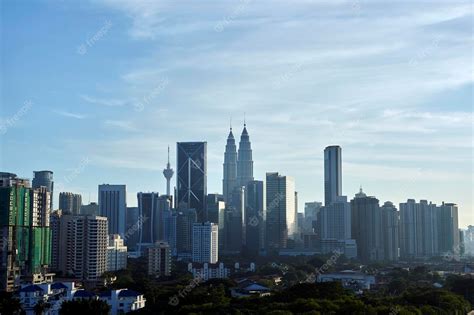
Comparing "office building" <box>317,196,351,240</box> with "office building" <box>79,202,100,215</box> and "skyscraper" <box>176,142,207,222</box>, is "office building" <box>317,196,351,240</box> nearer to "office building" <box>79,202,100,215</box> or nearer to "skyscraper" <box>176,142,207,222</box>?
"skyscraper" <box>176,142,207,222</box>

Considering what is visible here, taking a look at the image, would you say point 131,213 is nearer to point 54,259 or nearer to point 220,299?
point 54,259

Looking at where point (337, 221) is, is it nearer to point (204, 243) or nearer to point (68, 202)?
point (204, 243)

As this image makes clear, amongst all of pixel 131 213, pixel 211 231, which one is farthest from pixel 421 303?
pixel 131 213

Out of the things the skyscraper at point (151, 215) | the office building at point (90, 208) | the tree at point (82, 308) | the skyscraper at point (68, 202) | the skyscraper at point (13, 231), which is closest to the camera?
the tree at point (82, 308)

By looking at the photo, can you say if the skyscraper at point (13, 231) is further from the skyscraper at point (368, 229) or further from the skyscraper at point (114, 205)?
the skyscraper at point (368, 229)

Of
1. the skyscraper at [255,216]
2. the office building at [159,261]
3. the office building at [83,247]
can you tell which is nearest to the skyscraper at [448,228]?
the skyscraper at [255,216]

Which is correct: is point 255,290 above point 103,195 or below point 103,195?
below
